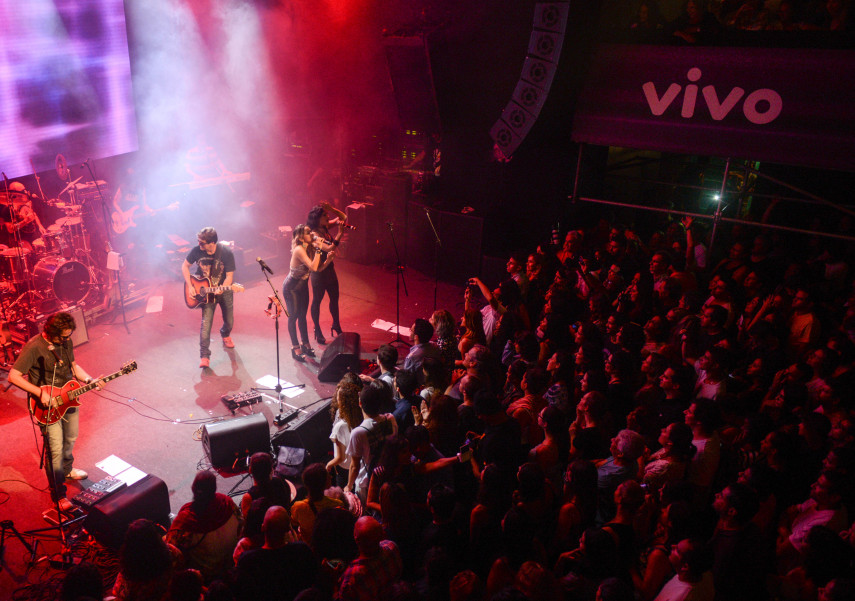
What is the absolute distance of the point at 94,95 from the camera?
8891 millimetres

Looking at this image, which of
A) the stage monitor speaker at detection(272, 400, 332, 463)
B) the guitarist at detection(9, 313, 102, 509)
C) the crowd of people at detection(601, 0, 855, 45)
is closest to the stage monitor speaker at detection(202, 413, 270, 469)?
the stage monitor speaker at detection(272, 400, 332, 463)

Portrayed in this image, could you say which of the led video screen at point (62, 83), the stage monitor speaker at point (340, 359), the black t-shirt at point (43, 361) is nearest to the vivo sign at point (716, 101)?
the stage monitor speaker at point (340, 359)

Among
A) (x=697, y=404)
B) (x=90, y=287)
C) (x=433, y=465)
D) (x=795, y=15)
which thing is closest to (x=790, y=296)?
(x=697, y=404)

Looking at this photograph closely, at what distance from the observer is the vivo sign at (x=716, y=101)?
6.63 meters

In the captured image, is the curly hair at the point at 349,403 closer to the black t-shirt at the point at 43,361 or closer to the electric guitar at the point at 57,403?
the electric guitar at the point at 57,403

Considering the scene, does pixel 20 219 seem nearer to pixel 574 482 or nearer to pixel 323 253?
pixel 323 253

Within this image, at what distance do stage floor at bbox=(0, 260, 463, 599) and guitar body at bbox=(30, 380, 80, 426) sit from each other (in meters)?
0.84

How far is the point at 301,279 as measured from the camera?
689cm

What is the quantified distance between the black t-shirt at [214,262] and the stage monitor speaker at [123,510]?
2.97 meters

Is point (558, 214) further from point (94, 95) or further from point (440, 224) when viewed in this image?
point (94, 95)

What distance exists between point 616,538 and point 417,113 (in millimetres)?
8503

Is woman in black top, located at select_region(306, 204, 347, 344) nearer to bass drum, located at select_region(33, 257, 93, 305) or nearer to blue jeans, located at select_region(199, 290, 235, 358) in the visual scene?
blue jeans, located at select_region(199, 290, 235, 358)

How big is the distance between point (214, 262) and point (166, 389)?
5.15ft

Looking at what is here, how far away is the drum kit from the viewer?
7602 mm
